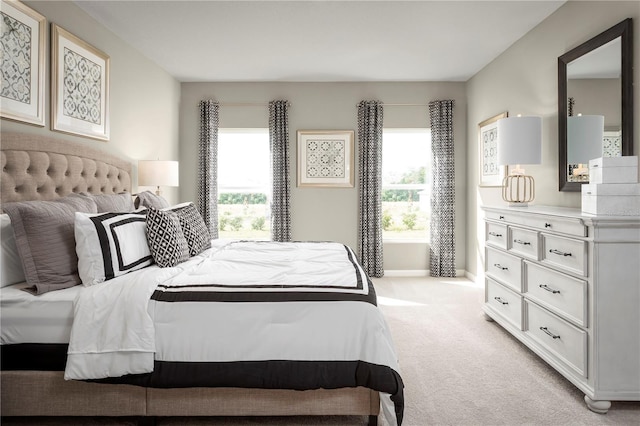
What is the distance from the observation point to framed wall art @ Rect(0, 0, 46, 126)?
2609mm

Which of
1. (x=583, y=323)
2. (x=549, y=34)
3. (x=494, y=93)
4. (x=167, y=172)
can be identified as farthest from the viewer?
(x=494, y=93)

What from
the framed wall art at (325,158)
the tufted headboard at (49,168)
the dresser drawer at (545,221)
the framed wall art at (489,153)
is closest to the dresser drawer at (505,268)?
the dresser drawer at (545,221)

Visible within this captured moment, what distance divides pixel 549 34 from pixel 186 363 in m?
3.93

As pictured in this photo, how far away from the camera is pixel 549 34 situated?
3684mm

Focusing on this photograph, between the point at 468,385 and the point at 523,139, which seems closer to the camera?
the point at 468,385

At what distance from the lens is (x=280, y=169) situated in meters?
5.74

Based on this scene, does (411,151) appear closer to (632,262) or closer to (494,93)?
(494,93)

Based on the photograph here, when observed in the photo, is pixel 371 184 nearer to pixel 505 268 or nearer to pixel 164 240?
pixel 505 268

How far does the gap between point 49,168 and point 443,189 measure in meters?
4.60

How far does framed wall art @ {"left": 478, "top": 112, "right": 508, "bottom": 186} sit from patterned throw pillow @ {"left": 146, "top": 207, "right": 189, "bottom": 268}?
357cm

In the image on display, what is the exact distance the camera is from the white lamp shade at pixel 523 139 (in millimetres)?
3488

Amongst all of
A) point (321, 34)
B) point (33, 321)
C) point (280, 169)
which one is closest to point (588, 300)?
point (33, 321)

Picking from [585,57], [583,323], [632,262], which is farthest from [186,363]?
[585,57]

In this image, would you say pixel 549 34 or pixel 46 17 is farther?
pixel 549 34
